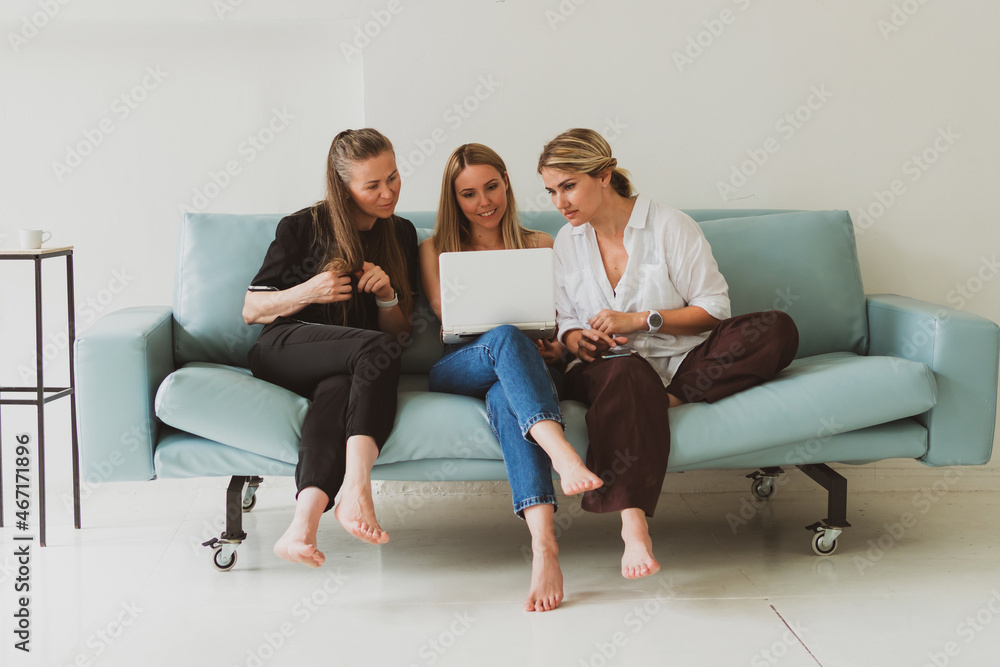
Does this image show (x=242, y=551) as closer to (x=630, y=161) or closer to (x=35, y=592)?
(x=35, y=592)

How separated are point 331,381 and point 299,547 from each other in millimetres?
380

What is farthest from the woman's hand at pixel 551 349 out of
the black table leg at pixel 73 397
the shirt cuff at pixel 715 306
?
the black table leg at pixel 73 397

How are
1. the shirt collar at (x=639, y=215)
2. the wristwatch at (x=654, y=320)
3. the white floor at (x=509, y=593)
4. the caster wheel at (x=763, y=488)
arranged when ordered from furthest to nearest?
the caster wheel at (x=763, y=488), the shirt collar at (x=639, y=215), the wristwatch at (x=654, y=320), the white floor at (x=509, y=593)

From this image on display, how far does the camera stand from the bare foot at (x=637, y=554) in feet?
5.06

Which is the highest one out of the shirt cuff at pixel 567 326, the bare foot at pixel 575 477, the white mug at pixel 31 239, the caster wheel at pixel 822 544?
the white mug at pixel 31 239

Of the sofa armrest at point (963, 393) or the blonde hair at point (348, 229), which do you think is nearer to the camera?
the sofa armrest at point (963, 393)

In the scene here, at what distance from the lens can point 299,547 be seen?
4.98ft

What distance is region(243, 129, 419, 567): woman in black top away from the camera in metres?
1.61

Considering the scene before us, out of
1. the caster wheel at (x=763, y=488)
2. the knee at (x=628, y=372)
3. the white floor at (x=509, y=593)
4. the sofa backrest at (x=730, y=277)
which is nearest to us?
the white floor at (x=509, y=593)

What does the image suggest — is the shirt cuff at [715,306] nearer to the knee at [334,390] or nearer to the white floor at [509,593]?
the white floor at [509,593]

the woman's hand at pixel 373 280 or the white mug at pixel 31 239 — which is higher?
the white mug at pixel 31 239

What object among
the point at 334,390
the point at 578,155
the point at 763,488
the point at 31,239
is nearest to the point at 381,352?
the point at 334,390

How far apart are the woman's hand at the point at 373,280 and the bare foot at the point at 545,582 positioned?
716mm

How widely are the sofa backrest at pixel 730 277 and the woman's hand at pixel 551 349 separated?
11.3 inches
